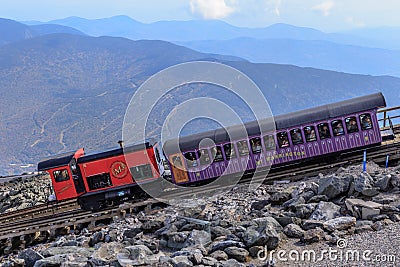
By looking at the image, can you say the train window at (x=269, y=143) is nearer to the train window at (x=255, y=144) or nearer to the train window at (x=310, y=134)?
the train window at (x=255, y=144)

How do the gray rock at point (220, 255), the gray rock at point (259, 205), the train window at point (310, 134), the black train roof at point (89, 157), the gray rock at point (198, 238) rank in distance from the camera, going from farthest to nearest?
the black train roof at point (89, 157)
the train window at point (310, 134)
the gray rock at point (259, 205)
the gray rock at point (198, 238)
the gray rock at point (220, 255)

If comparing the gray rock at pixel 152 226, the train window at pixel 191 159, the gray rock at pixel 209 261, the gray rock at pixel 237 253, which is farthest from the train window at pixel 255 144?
the gray rock at pixel 209 261

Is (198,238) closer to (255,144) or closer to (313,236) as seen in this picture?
(313,236)

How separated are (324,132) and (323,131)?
0.08m

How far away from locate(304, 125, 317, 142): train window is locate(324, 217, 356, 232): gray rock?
10.9 m

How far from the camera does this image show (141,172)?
82.2 feet

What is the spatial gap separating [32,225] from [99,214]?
4.31m

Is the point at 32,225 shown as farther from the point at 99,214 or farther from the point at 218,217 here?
the point at 218,217

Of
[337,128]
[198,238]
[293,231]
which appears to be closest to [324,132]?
[337,128]

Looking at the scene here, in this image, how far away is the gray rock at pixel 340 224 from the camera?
499 inches

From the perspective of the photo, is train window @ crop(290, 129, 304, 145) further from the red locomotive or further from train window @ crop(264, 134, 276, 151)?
the red locomotive

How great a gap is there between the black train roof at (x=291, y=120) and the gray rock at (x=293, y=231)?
10.7 m

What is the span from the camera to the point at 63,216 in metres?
24.9

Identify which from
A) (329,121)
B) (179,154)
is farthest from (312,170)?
(179,154)
